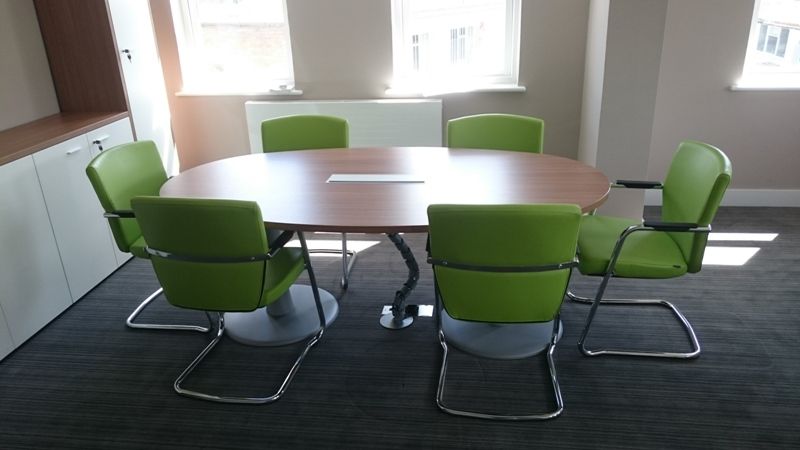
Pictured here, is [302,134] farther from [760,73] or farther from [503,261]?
[760,73]

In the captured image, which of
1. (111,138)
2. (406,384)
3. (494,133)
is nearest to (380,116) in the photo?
(494,133)

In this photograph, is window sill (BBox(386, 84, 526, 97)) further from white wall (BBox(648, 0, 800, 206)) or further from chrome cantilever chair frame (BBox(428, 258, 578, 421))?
chrome cantilever chair frame (BBox(428, 258, 578, 421))

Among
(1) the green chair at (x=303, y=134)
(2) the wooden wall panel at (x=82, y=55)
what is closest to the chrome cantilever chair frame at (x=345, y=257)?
(1) the green chair at (x=303, y=134)

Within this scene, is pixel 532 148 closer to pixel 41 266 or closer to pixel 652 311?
pixel 652 311

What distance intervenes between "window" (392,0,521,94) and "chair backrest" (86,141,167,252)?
1.95 metres

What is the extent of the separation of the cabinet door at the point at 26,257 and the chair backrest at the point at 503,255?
204 centimetres

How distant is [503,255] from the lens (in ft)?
6.37

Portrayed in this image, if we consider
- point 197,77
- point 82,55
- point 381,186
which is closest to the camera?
point 381,186

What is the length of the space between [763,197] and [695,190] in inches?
89.1

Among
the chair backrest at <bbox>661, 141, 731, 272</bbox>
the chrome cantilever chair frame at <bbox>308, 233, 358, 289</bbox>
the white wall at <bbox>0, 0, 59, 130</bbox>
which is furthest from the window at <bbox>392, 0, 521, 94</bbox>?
the white wall at <bbox>0, 0, 59, 130</bbox>

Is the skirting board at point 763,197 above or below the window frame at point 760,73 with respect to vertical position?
below

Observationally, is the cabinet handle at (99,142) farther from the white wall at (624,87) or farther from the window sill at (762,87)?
the window sill at (762,87)

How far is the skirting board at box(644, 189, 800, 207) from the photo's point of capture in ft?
13.7

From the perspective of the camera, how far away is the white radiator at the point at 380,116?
13.8 feet
